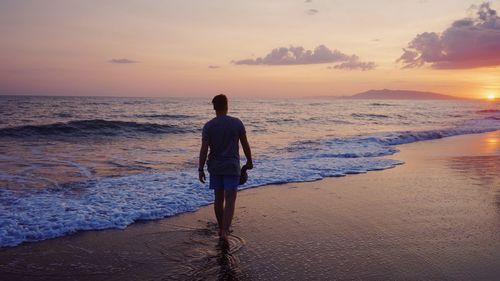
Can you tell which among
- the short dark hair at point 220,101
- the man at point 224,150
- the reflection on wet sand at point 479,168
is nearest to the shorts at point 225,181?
the man at point 224,150

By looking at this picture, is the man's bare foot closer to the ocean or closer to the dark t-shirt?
the dark t-shirt

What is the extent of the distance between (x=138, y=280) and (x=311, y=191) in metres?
4.79

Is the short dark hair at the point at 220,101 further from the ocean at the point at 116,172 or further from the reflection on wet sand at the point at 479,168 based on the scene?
the reflection on wet sand at the point at 479,168

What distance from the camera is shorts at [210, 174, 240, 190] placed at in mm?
5293

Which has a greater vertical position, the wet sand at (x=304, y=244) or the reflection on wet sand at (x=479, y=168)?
the reflection on wet sand at (x=479, y=168)

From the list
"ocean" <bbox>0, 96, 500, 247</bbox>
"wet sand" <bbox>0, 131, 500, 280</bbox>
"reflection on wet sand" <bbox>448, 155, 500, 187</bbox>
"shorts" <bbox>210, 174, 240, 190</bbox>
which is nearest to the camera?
"wet sand" <bbox>0, 131, 500, 280</bbox>

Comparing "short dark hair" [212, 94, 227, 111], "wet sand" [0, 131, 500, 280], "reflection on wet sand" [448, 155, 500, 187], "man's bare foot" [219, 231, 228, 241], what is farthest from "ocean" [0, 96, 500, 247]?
"short dark hair" [212, 94, 227, 111]

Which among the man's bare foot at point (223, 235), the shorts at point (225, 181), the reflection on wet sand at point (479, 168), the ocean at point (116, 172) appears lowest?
the ocean at point (116, 172)

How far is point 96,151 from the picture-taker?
49.0 ft

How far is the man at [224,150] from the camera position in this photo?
5.17m

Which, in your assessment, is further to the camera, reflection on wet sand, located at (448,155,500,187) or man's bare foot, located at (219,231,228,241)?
reflection on wet sand, located at (448,155,500,187)

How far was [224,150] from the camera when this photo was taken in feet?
17.2

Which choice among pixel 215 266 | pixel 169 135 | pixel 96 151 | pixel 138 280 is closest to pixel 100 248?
pixel 138 280

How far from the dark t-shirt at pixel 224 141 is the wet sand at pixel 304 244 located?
0.97 m
